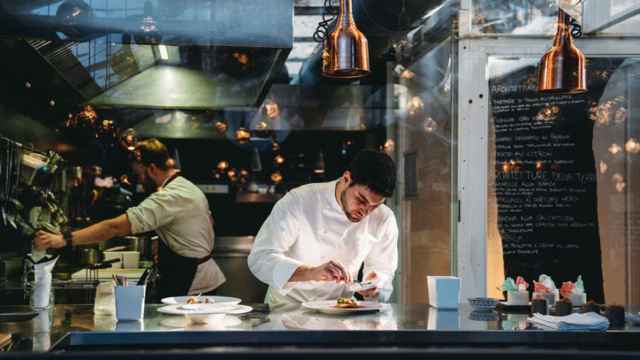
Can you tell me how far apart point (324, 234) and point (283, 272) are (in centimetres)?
47

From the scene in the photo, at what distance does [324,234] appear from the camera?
3689 mm

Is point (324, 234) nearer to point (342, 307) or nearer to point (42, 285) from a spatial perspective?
point (342, 307)

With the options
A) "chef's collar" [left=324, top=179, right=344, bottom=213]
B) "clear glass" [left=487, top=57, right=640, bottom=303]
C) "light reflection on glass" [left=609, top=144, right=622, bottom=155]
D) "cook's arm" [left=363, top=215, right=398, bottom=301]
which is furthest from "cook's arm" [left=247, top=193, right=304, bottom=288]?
"light reflection on glass" [left=609, top=144, right=622, bottom=155]

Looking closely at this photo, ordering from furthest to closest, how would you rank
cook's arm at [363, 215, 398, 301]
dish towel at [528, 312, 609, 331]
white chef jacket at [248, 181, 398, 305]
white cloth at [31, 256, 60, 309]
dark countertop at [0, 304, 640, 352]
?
cook's arm at [363, 215, 398, 301]
white chef jacket at [248, 181, 398, 305]
white cloth at [31, 256, 60, 309]
dish towel at [528, 312, 609, 331]
dark countertop at [0, 304, 640, 352]

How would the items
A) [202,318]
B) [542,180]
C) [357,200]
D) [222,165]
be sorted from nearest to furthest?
[202,318] → [357,200] → [542,180] → [222,165]

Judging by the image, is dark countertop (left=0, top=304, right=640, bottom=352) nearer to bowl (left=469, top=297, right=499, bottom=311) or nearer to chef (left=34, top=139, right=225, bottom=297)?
bowl (left=469, top=297, right=499, bottom=311)

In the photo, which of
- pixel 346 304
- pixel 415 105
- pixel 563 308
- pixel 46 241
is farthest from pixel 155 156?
pixel 563 308

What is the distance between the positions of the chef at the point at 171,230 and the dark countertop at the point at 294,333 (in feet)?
7.80

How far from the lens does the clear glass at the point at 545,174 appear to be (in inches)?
179

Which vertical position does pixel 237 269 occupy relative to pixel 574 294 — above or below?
below

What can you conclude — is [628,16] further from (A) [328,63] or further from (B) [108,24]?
(B) [108,24]

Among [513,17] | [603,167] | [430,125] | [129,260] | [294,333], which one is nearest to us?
[294,333]

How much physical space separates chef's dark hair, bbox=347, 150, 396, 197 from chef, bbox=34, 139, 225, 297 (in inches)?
83.1

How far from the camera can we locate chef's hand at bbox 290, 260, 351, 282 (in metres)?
3.12
